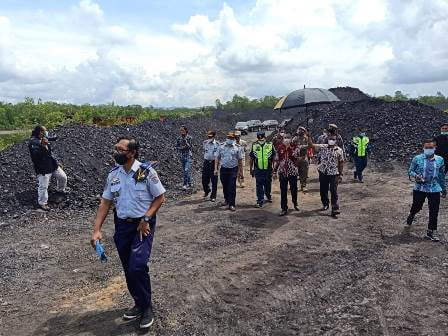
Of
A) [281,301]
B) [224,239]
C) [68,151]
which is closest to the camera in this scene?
[281,301]

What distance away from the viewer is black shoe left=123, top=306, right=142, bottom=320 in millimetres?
4641

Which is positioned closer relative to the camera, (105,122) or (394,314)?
(394,314)

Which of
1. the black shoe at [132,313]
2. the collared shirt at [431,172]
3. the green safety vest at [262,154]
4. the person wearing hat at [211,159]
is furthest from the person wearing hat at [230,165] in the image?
the black shoe at [132,313]

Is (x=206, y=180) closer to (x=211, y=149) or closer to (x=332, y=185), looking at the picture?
(x=211, y=149)

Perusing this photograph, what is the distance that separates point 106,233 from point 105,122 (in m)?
17.0

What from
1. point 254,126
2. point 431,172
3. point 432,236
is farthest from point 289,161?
point 254,126

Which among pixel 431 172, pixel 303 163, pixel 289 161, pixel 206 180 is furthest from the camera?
pixel 303 163

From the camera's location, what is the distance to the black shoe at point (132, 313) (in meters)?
4.64

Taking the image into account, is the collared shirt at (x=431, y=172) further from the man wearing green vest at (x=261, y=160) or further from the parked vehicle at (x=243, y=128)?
the parked vehicle at (x=243, y=128)

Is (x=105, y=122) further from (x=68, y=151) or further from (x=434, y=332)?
(x=434, y=332)

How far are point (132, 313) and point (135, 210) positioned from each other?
1.13 meters

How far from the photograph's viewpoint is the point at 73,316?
4.92 m

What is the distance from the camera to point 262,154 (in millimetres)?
9719

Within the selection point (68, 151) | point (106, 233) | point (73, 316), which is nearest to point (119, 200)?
point (73, 316)
